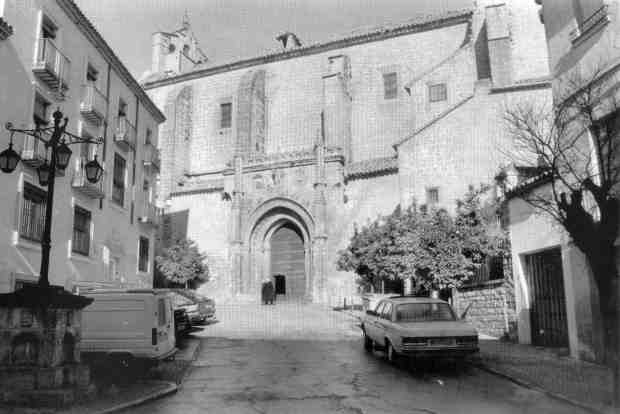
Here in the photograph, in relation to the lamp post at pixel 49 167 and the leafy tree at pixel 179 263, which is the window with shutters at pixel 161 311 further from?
the leafy tree at pixel 179 263

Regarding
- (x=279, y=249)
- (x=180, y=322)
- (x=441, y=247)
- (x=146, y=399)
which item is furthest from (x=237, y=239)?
(x=146, y=399)

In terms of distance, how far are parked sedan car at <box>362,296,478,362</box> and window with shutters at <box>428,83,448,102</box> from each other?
19.7 m

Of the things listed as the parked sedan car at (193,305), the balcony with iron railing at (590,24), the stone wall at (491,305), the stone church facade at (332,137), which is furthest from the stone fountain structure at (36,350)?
the stone church facade at (332,137)

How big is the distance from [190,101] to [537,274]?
29970mm

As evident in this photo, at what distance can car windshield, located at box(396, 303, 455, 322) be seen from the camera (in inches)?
428

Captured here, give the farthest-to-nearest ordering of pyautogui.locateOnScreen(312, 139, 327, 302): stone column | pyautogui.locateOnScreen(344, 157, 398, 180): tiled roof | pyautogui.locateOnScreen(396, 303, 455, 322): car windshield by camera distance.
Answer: pyautogui.locateOnScreen(312, 139, 327, 302): stone column, pyautogui.locateOnScreen(344, 157, 398, 180): tiled roof, pyautogui.locateOnScreen(396, 303, 455, 322): car windshield

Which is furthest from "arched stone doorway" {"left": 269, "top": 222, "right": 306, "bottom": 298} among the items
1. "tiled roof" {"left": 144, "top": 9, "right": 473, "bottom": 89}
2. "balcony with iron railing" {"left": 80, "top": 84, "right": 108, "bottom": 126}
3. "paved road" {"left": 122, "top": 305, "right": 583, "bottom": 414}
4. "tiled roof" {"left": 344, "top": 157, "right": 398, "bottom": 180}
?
"paved road" {"left": 122, "top": 305, "right": 583, "bottom": 414}

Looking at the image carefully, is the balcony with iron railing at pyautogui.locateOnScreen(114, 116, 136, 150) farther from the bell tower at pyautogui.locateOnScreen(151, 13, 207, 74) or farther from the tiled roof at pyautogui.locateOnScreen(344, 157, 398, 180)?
the bell tower at pyautogui.locateOnScreen(151, 13, 207, 74)

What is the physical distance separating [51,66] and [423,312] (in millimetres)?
11830

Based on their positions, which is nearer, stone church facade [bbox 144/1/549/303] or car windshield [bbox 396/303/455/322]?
car windshield [bbox 396/303/455/322]

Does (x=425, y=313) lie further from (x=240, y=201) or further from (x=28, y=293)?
(x=240, y=201)

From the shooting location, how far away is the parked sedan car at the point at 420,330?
388 inches

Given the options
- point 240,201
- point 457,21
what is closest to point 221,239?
point 240,201

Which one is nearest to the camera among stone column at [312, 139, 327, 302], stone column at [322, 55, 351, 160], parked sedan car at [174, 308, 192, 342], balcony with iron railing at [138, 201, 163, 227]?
parked sedan car at [174, 308, 192, 342]
